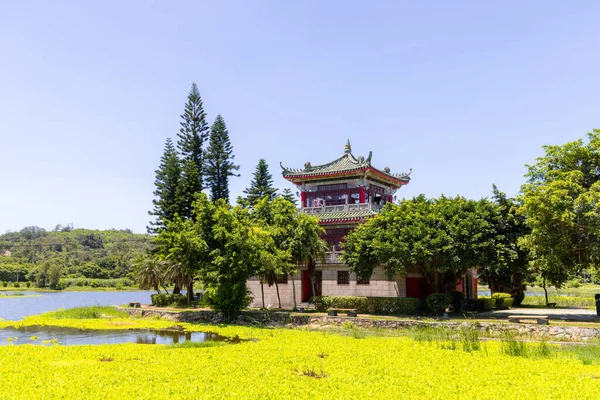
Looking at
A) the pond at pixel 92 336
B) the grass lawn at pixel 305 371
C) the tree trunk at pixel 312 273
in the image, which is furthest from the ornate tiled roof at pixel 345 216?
the grass lawn at pixel 305 371

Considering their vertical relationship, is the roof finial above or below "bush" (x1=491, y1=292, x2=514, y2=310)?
above

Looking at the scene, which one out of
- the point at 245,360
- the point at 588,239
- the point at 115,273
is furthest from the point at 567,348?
the point at 115,273

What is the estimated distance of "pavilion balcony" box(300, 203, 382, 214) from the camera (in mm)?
31688

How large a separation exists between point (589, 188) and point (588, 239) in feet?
8.39

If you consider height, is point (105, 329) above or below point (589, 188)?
below

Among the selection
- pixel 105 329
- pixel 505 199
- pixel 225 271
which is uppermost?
pixel 505 199

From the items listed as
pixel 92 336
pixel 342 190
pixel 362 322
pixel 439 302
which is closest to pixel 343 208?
pixel 342 190

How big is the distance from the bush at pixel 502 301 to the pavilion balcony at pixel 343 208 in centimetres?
949

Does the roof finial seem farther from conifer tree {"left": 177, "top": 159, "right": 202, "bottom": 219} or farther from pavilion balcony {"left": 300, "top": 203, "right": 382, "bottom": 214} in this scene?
conifer tree {"left": 177, "top": 159, "right": 202, "bottom": 219}

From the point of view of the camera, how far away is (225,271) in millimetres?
24672

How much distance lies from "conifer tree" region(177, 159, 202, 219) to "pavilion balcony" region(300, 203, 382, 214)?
373 inches

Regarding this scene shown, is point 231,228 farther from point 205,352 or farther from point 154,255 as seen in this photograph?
point 154,255

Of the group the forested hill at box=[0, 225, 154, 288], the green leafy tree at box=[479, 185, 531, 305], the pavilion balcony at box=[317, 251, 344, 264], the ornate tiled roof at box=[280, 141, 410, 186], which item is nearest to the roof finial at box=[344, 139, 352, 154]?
the ornate tiled roof at box=[280, 141, 410, 186]

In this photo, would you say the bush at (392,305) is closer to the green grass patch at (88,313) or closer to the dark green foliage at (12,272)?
the green grass patch at (88,313)
